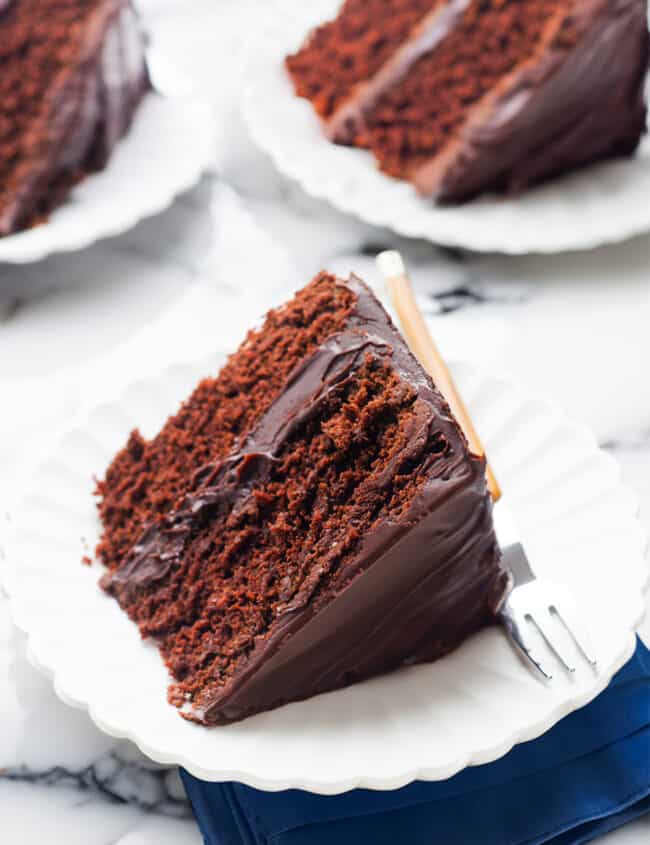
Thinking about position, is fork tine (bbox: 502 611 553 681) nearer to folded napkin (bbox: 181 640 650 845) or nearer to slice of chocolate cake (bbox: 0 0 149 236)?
folded napkin (bbox: 181 640 650 845)

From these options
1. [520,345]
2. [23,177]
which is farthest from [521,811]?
[23,177]

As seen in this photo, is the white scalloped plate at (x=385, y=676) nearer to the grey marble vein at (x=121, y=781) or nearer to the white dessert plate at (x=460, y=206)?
the grey marble vein at (x=121, y=781)

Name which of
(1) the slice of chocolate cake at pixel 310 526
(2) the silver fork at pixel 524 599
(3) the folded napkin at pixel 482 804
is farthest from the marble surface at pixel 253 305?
(3) the folded napkin at pixel 482 804

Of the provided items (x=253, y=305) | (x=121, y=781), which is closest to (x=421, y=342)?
(x=253, y=305)

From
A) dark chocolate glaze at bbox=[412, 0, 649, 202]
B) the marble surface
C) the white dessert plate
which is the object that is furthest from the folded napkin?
dark chocolate glaze at bbox=[412, 0, 649, 202]

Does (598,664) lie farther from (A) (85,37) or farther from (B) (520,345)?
(A) (85,37)
